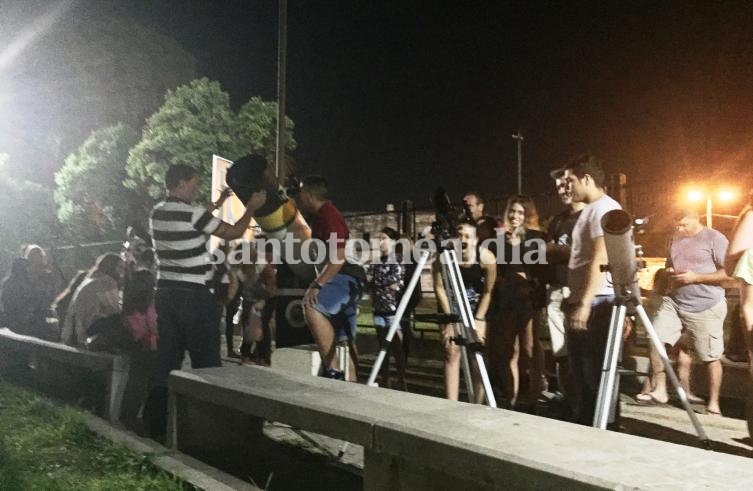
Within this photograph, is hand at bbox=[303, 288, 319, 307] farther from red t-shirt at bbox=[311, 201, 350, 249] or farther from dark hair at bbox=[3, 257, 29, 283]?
dark hair at bbox=[3, 257, 29, 283]

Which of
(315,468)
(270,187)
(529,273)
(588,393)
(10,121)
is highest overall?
(10,121)

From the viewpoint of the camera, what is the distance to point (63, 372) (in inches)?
260

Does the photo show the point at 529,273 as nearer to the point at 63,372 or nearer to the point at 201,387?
the point at 201,387

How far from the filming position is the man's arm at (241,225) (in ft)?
15.0

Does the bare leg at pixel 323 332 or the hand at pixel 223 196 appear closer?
the bare leg at pixel 323 332

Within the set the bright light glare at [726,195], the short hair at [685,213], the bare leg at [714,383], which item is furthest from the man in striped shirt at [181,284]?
the bright light glare at [726,195]

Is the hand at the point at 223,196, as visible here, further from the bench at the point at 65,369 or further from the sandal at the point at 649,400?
the sandal at the point at 649,400

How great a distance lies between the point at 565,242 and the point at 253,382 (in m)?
2.95

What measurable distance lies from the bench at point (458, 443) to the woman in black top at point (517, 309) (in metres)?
2.26

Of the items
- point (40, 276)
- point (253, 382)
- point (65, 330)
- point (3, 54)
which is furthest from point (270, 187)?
point (3, 54)

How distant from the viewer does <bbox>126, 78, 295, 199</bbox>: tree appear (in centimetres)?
2823

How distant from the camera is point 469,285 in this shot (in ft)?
17.8

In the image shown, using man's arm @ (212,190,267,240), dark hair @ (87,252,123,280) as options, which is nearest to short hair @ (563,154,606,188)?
man's arm @ (212,190,267,240)

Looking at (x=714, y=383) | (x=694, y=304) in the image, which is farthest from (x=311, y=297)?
(x=714, y=383)
